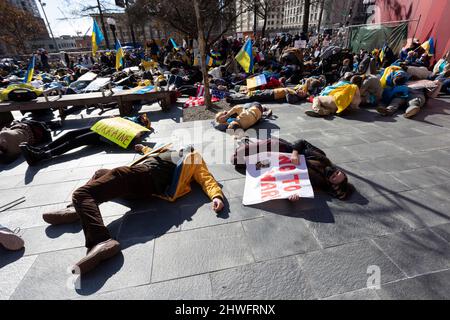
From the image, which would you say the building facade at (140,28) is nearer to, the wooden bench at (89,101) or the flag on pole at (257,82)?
the wooden bench at (89,101)

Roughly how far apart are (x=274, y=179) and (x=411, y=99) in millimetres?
5310

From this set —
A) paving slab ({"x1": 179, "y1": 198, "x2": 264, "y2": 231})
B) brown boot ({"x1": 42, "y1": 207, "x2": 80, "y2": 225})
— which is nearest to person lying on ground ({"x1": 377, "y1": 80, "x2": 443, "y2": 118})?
paving slab ({"x1": 179, "y1": 198, "x2": 264, "y2": 231})

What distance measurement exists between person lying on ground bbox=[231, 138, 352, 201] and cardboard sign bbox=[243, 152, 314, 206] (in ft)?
0.29

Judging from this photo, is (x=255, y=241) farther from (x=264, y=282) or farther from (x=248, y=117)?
(x=248, y=117)

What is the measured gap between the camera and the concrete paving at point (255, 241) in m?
1.99

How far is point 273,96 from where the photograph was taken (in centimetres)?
772

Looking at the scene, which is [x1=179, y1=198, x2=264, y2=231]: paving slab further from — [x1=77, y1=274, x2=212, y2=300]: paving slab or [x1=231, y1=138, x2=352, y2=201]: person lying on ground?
[x1=77, y1=274, x2=212, y2=300]: paving slab

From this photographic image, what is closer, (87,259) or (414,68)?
(87,259)

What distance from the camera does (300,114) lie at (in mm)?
6438

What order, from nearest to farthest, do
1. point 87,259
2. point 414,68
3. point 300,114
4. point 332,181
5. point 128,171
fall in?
point 87,259 < point 128,171 < point 332,181 < point 300,114 < point 414,68

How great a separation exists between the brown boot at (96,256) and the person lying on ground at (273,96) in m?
6.05
